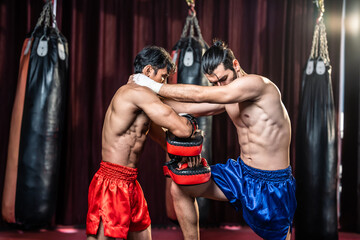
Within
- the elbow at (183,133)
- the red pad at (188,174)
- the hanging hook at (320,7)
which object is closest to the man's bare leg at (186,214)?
the red pad at (188,174)

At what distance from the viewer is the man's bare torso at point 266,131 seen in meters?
2.28

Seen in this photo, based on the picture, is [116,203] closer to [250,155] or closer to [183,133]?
[183,133]

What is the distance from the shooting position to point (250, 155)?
2.36m

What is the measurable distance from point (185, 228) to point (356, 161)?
2424 mm

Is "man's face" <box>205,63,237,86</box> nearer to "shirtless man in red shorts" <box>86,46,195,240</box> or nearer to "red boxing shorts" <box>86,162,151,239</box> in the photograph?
"shirtless man in red shorts" <box>86,46,195,240</box>

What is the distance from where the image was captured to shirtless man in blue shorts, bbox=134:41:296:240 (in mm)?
2217

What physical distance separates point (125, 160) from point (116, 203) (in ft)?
0.84

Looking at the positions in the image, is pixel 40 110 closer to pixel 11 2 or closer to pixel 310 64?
pixel 11 2

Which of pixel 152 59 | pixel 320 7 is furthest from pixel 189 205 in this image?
pixel 320 7

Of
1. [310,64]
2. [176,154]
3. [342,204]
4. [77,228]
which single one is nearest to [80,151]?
[77,228]

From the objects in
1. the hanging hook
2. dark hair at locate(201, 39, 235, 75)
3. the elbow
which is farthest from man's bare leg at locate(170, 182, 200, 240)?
the hanging hook

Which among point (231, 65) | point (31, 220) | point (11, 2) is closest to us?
point (231, 65)

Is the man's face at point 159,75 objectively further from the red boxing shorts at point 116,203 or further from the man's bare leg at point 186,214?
the man's bare leg at point 186,214

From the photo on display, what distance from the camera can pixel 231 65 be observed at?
2.35 m
